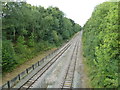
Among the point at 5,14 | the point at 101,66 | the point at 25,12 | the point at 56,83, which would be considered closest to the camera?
the point at 101,66

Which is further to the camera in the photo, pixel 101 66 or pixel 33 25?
A: pixel 33 25

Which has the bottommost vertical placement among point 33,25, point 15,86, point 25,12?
point 15,86

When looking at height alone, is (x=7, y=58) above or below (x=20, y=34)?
below

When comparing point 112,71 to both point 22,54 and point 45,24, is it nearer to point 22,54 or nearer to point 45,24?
point 22,54

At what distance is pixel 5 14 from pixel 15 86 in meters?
15.2

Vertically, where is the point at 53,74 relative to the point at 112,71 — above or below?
below

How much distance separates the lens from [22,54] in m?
27.3

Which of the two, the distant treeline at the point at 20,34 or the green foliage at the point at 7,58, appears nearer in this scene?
the green foliage at the point at 7,58

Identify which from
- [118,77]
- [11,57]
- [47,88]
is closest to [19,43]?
[11,57]

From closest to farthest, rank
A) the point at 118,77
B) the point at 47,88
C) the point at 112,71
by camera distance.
Answer: the point at 118,77, the point at 112,71, the point at 47,88

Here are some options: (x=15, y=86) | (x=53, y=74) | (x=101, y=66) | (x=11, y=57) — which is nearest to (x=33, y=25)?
(x=11, y=57)

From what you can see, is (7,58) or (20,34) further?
(20,34)

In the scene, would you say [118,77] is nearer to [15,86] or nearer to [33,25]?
[15,86]

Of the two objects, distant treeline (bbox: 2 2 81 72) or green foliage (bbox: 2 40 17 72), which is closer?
green foliage (bbox: 2 40 17 72)
